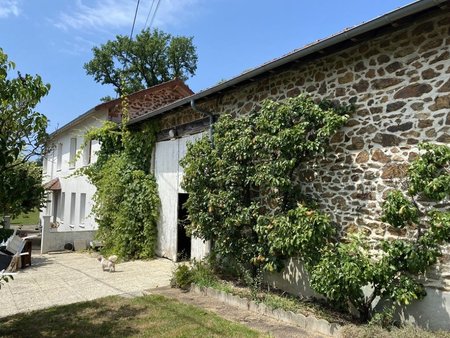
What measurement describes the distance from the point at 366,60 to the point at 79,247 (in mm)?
12579

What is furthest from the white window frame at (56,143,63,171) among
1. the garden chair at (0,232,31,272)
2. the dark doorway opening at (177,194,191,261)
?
the dark doorway opening at (177,194,191,261)

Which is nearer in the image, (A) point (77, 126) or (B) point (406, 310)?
(B) point (406, 310)

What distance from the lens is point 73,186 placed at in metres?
19.3

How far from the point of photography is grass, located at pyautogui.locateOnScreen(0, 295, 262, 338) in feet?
17.3

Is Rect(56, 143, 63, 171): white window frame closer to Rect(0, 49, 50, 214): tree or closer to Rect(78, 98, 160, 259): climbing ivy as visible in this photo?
Rect(78, 98, 160, 259): climbing ivy

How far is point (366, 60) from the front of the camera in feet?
19.7

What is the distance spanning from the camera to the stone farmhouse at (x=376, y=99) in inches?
199

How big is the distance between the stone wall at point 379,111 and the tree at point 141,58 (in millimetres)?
28297

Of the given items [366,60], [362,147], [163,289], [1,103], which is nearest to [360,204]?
[362,147]

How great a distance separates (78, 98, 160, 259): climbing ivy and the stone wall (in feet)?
20.6

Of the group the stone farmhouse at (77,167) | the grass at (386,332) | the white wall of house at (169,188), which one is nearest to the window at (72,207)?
the stone farmhouse at (77,167)

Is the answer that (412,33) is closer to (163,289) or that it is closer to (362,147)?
(362,147)

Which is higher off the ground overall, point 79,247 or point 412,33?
point 412,33

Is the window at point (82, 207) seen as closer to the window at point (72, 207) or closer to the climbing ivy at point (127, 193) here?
the window at point (72, 207)
